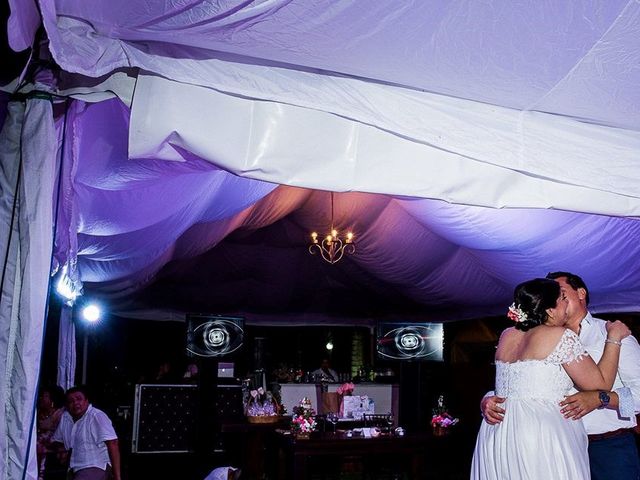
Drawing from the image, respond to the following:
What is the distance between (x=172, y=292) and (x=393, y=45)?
944 cm

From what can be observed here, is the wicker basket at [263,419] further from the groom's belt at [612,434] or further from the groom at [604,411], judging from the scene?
the groom's belt at [612,434]

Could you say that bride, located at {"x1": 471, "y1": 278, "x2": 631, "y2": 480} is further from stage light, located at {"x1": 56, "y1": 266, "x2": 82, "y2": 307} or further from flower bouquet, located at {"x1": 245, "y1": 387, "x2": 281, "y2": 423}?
flower bouquet, located at {"x1": 245, "y1": 387, "x2": 281, "y2": 423}

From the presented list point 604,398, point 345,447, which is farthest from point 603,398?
point 345,447

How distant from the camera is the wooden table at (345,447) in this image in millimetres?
5293

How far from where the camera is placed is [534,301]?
2783mm

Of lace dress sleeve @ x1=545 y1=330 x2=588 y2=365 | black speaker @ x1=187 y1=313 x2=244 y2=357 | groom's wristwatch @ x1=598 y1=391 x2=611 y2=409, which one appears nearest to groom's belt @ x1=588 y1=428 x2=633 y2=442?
groom's wristwatch @ x1=598 y1=391 x2=611 y2=409

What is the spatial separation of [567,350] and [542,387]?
0.67 feet

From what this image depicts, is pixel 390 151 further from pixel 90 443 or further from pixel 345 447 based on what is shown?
pixel 90 443

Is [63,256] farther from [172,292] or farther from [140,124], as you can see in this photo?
[172,292]

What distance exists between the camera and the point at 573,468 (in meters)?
2.62

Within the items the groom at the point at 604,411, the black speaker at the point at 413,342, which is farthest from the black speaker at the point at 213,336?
the groom at the point at 604,411

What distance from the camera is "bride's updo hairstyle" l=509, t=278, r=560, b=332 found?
278cm

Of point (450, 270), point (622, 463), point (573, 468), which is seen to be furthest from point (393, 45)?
point (450, 270)

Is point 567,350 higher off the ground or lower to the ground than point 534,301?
lower
